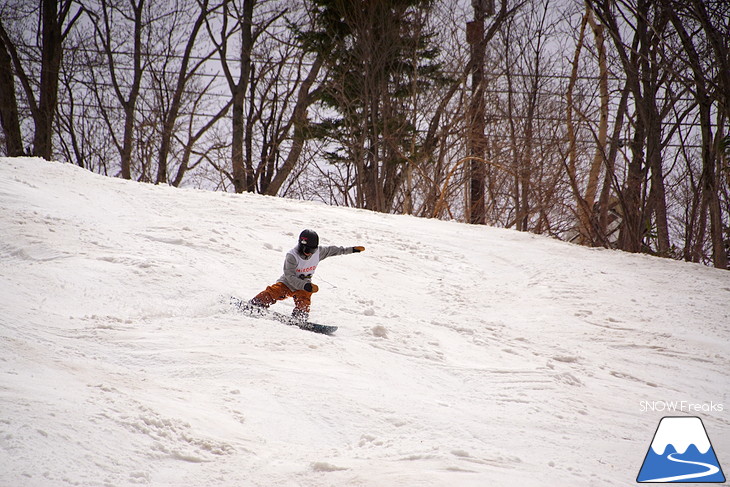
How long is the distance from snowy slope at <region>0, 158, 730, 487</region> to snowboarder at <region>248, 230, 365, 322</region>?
1.14ft

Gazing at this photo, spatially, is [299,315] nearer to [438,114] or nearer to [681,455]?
[681,455]

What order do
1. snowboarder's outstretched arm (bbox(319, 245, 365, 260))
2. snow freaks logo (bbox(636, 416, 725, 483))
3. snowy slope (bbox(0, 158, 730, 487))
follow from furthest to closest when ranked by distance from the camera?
snowboarder's outstretched arm (bbox(319, 245, 365, 260)) → snow freaks logo (bbox(636, 416, 725, 483)) → snowy slope (bbox(0, 158, 730, 487))

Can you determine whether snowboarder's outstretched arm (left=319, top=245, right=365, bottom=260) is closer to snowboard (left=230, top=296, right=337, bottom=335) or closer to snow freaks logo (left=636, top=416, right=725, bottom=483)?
snowboard (left=230, top=296, right=337, bottom=335)

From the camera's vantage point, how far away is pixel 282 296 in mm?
5508

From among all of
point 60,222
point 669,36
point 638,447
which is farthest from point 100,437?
point 669,36

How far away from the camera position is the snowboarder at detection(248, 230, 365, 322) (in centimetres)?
544

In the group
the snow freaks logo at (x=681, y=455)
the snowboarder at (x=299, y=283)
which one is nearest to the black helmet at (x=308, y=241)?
the snowboarder at (x=299, y=283)

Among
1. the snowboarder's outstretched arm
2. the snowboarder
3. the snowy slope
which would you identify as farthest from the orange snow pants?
the snowboarder's outstretched arm

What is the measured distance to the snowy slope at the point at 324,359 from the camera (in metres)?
2.77

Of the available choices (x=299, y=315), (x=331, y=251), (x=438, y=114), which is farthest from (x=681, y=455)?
(x=438, y=114)

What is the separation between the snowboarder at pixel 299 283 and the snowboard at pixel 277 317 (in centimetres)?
10

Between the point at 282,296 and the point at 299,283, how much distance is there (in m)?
0.21

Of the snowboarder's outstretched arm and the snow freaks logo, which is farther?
the snowboarder's outstretched arm

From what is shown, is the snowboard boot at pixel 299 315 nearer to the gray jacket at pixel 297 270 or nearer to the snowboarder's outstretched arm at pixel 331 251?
the gray jacket at pixel 297 270
